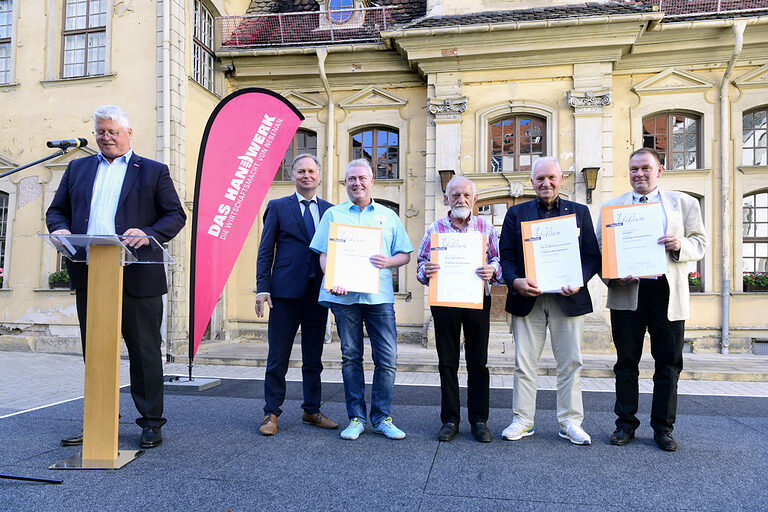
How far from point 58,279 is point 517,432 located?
9.72 metres

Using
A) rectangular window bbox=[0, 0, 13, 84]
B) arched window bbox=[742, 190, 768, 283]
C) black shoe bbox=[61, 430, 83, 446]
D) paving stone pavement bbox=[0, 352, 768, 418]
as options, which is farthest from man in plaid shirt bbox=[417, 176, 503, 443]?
rectangular window bbox=[0, 0, 13, 84]

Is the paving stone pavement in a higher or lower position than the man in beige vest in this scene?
lower

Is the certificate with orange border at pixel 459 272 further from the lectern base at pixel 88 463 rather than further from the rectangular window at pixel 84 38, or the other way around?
the rectangular window at pixel 84 38

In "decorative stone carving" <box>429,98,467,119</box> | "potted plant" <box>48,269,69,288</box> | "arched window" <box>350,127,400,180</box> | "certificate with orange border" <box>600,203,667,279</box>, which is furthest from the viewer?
"arched window" <box>350,127,400,180</box>

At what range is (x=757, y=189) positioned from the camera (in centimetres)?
995

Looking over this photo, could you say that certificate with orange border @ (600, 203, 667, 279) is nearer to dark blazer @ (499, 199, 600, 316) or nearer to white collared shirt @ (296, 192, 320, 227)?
dark blazer @ (499, 199, 600, 316)

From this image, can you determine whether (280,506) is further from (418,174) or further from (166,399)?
(418,174)

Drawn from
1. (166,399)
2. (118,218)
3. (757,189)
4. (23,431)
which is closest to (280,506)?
(118,218)

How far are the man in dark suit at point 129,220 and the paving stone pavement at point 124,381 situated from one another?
2.04m

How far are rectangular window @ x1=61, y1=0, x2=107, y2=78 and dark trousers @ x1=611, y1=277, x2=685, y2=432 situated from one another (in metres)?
10.4

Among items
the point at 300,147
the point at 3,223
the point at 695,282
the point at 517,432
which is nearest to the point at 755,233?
the point at 695,282

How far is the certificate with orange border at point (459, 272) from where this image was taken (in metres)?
3.61

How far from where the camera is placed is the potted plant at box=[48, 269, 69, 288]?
33.1 ft

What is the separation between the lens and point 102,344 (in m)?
3.12
